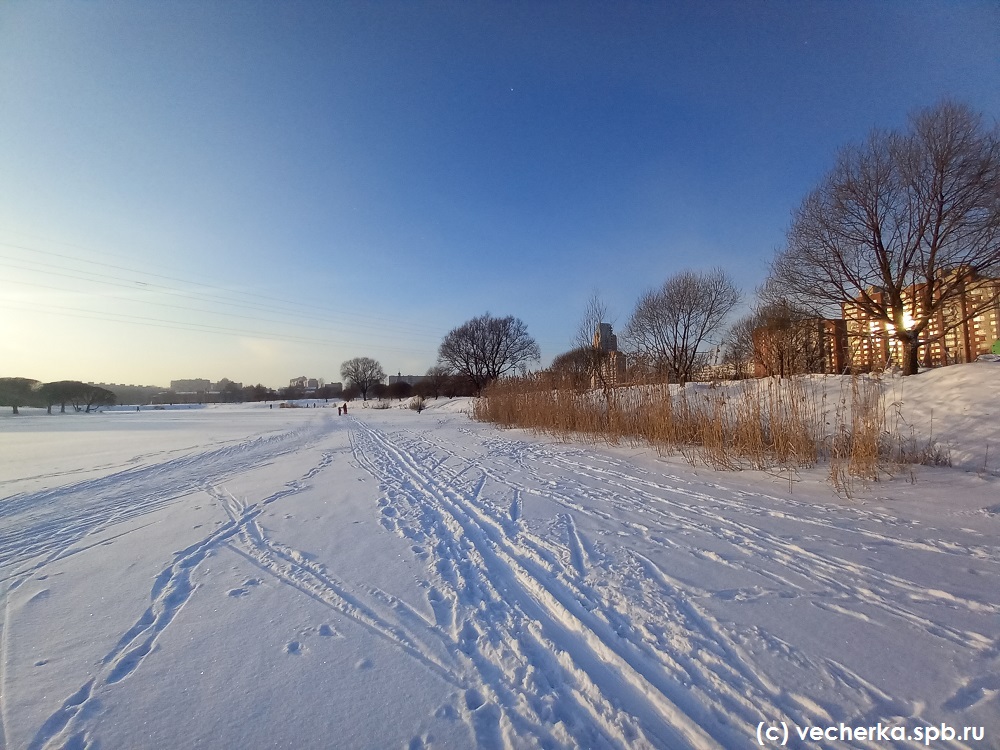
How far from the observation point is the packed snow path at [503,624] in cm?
187

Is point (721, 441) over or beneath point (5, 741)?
over

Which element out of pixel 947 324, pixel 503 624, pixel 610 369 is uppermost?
pixel 947 324

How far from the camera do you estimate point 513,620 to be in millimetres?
2656

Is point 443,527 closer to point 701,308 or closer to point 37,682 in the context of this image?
point 37,682

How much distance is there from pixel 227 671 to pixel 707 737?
2176 mm

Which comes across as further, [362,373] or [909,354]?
[362,373]

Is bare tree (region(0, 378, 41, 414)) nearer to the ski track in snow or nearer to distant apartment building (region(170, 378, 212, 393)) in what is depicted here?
the ski track in snow

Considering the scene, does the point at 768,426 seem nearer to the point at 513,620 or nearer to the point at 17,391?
the point at 513,620

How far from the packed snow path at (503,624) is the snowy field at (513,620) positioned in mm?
14

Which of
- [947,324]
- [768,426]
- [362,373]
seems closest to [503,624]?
[768,426]

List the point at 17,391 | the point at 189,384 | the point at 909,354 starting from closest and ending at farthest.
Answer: the point at 909,354
the point at 17,391
the point at 189,384

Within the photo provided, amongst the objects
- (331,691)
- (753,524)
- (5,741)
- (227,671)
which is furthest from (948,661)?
(5,741)

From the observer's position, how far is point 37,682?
2193 mm

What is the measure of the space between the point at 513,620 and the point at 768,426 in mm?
6180
